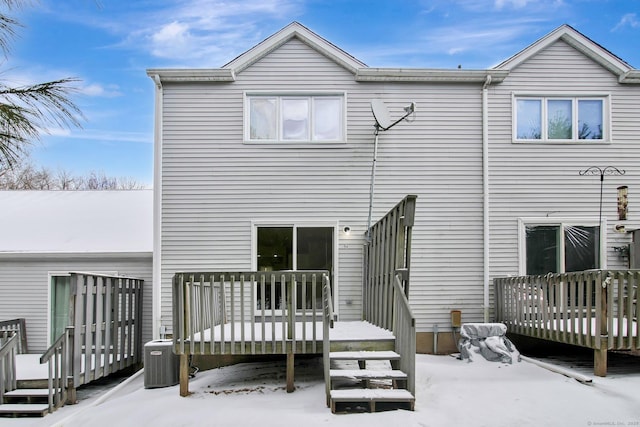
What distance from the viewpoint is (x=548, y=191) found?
400 inches

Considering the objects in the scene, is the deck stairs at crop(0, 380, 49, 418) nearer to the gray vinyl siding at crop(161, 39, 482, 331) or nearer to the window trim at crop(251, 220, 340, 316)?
the gray vinyl siding at crop(161, 39, 482, 331)

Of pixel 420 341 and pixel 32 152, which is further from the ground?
pixel 32 152

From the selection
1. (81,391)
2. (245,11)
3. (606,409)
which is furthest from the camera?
(245,11)

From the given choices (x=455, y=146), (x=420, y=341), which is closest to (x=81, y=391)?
(x=420, y=341)

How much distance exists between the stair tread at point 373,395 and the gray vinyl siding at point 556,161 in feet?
15.6

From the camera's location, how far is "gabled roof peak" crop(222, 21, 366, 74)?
33.0 ft

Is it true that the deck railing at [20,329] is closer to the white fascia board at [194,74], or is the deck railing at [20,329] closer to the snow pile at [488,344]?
the white fascia board at [194,74]

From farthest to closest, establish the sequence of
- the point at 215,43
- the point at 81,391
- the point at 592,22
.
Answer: the point at 215,43
the point at 592,22
the point at 81,391

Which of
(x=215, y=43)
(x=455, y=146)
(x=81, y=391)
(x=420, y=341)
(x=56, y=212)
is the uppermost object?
(x=215, y=43)

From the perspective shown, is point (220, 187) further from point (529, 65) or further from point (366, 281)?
point (529, 65)

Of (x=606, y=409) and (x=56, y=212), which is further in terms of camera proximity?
(x=56, y=212)

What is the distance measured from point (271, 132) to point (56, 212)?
704 cm

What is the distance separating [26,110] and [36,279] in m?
8.19

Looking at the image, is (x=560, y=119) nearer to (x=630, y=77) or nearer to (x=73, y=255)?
(x=630, y=77)
